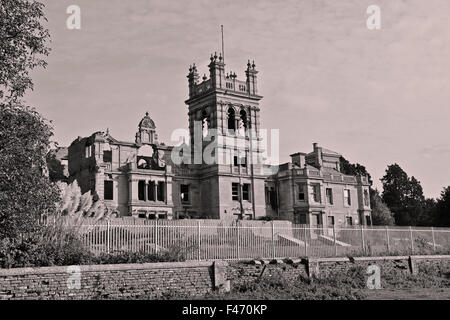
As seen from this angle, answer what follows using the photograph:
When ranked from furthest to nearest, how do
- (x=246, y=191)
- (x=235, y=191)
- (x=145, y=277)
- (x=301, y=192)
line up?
(x=301, y=192)
(x=246, y=191)
(x=235, y=191)
(x=145, y=277)

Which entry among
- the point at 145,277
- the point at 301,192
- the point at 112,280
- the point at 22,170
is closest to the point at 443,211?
the point at 301,192

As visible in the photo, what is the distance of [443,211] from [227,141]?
27.9m

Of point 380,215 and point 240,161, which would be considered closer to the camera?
point 240,161

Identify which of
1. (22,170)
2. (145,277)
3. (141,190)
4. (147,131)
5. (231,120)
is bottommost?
(145,277)

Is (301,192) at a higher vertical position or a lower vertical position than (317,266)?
higher

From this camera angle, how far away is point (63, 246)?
17.0 meters

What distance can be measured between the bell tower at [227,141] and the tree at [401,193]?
38.8m

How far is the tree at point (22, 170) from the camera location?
45.5ft

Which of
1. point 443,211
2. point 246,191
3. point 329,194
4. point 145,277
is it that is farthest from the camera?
point 443,211

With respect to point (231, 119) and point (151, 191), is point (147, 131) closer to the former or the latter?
point (151, 191)

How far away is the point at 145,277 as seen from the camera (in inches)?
666

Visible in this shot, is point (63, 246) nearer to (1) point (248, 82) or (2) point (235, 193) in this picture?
(2) point (235, 193)
